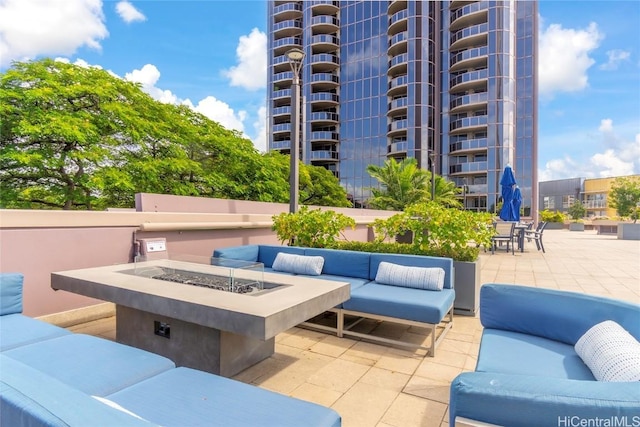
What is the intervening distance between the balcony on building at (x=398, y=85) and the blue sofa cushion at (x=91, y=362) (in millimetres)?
30830

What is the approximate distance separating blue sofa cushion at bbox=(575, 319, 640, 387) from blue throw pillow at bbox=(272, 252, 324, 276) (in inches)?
122

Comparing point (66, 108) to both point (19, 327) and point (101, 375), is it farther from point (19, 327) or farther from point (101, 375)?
point (101, 375)

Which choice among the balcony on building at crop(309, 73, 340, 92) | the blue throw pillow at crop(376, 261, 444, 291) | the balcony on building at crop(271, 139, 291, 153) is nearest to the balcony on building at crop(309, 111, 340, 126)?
the balcony on building at crop(309, 73, 340, 92)

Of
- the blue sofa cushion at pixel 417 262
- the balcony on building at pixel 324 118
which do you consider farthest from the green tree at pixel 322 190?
the blue sofa cushion at pixel 417 262

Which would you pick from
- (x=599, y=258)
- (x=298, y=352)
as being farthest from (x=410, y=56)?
(x=298, y=352)

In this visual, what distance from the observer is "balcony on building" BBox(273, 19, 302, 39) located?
35344mm

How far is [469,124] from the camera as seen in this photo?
2795 centimetres

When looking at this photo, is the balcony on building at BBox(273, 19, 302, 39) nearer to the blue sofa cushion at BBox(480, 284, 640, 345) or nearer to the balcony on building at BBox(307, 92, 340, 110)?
the balcony on building at BBox(307, 92, 340, 110)

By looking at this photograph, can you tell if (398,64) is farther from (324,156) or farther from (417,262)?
(417,262)

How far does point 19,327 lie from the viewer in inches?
105

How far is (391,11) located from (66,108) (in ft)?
93.1

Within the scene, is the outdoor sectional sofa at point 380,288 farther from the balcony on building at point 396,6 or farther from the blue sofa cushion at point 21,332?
the balcony on building at point 396,6

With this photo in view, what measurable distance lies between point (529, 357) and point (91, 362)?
9.17ft

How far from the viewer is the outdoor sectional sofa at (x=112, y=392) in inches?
37.3
